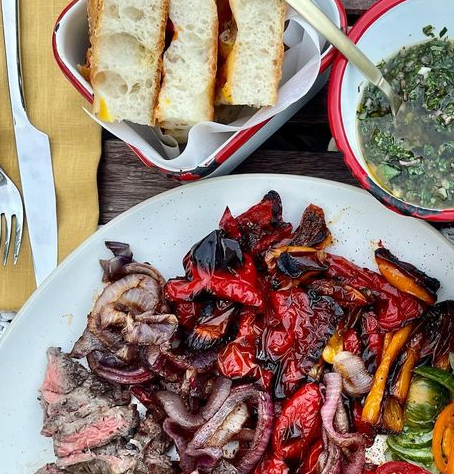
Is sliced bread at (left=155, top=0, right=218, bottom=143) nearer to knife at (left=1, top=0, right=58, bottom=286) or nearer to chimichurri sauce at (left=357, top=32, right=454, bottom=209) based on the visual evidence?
chimichurri sauce at (left=357, top=32, right=454, bottom=209)

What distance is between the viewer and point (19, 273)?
94.7 inches

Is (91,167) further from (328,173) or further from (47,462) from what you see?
(47,462)

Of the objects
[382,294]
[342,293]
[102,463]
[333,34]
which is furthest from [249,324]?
[333,34]

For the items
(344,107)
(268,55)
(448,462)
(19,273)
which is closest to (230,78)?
(268,55)

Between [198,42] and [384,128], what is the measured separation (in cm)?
52

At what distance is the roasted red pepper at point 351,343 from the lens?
86.0 inches

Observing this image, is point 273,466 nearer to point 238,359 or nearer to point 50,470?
point 238,359

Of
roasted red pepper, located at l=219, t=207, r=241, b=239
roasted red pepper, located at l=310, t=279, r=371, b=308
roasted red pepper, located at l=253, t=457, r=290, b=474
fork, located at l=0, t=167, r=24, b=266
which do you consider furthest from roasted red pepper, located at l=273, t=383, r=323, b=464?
fork, located at l=0, t=167, r=24, b=266

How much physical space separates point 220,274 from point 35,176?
0.67 metres

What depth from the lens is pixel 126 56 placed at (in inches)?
76.5

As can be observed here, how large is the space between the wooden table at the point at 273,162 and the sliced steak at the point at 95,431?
58 centimetres

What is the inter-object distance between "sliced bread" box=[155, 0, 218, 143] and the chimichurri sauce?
41 cm

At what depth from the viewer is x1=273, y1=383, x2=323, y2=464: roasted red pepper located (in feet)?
7.10

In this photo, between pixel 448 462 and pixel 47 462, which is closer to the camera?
pixel 448 462
